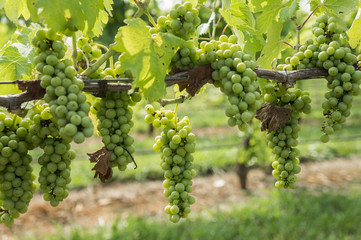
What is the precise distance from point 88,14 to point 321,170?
6300mm

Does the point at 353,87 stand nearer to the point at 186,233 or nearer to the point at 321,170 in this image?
the point at 186,233

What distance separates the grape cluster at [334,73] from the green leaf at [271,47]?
167 millimetres

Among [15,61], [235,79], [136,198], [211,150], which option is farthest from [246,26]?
[211,150]

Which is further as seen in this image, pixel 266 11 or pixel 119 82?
pixel 266 11

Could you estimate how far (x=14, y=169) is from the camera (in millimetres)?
1021

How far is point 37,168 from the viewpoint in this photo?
6344mm

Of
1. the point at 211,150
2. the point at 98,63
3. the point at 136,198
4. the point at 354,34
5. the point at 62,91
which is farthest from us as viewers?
the point at 211,150

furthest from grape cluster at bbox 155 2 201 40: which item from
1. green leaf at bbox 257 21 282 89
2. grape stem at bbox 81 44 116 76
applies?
green leaf at bbox 257 21 282 89

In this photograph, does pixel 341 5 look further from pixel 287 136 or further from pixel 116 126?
pixel 116 126

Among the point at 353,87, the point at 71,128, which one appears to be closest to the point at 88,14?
the point at 71,128

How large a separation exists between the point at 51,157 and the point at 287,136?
2.31ft

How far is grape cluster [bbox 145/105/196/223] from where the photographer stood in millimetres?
1021

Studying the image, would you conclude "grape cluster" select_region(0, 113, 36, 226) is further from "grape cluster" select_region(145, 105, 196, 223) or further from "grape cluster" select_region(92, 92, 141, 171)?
"grape cluster" select_region(145, 105, 196, 223)

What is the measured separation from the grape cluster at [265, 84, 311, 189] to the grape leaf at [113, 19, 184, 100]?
13.9 inches
